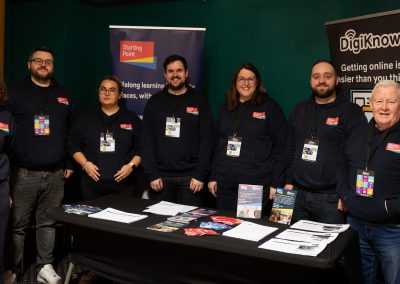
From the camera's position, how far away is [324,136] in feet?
10.0

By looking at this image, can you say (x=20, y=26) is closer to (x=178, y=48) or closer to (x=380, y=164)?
(x=178, y=48)

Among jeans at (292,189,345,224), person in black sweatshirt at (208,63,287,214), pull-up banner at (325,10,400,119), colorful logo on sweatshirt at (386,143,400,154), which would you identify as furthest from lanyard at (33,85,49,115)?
colorful logo on sweatshirt at (386,143,400,154)

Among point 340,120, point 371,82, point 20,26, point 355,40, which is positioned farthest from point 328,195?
point 20,26

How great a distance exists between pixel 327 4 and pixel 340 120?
140 centimetres

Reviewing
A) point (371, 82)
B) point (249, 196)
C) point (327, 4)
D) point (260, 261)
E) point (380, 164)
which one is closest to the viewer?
point (260, 261)

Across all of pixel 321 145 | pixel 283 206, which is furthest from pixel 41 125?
pixel 321 145

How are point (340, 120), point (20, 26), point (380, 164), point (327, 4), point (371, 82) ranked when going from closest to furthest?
point (380, 164) → point (340, 120) → point (371, 82) → point (327, 4) → point (20, 26)

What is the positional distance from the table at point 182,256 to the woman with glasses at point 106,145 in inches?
18.8

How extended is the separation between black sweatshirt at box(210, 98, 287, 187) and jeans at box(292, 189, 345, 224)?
24 centimetres

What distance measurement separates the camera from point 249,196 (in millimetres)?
2689

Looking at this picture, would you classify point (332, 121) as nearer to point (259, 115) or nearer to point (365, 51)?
point (259, 115)

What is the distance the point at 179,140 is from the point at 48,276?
1387 millimetres

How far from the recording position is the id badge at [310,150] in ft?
10.1

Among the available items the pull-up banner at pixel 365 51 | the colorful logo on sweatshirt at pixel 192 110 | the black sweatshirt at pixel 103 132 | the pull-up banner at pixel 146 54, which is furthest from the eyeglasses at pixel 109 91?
the pull-up banner at pixel 365 51
